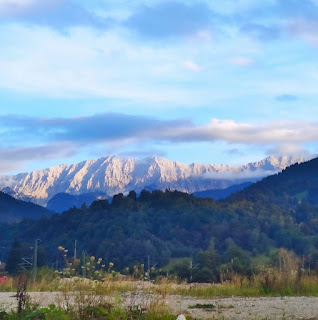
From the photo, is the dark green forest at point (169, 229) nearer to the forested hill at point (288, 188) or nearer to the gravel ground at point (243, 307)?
the forested hill at point (288, 188)

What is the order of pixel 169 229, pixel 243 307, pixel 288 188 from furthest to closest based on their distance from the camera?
pixel 288 188, pixel 169 229, pixel 243 307

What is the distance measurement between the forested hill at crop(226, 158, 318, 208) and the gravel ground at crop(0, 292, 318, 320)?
13608 cm

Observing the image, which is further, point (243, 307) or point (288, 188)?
point (288, 188)

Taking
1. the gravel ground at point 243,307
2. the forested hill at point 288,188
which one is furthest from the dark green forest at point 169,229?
the gravel ground at point 243,307

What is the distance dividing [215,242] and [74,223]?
93.2ft

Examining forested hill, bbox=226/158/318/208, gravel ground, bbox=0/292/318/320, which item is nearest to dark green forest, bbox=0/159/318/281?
forested hill, bbox=226/158/318/208

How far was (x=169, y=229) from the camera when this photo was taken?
11812 cm

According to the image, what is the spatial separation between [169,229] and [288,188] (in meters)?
67.2

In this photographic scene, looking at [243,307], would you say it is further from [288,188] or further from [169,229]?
[288,188]

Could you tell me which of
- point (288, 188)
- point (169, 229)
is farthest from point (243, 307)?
point (288, 188)

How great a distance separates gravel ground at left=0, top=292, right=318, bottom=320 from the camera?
11430mm

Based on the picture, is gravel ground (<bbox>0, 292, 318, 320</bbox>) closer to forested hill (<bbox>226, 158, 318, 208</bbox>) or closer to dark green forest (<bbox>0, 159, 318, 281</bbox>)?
dark green forest (<bbox>0, 159, 318, 281</bbox>)

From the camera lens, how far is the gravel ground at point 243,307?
37.5 ft

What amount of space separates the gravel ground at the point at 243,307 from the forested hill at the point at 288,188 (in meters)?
136
